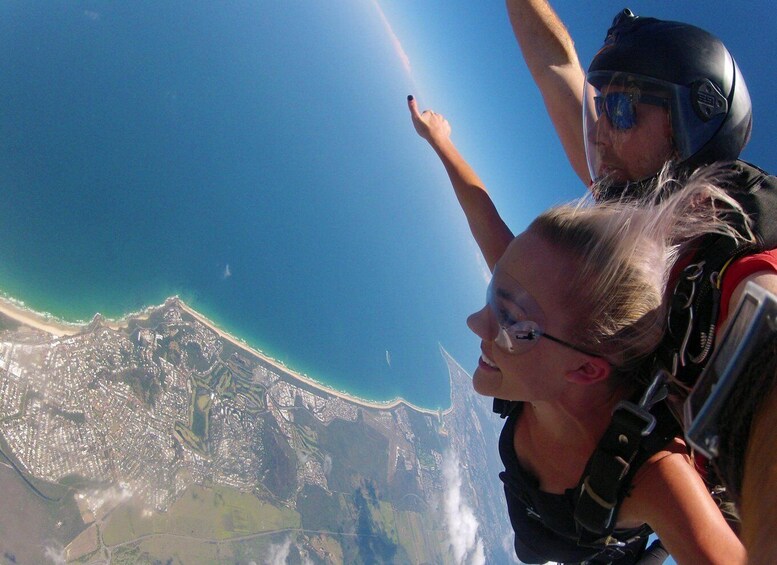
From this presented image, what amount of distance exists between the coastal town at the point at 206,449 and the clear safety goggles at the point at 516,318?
39.3ft

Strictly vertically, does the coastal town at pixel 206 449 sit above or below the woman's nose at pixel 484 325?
below

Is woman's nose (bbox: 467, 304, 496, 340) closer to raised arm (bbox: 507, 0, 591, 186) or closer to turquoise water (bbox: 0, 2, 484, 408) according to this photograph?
raised arm (bbox: 507, 0, 591, 186)

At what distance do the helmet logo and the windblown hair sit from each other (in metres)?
0.28

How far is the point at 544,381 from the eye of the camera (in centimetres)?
106

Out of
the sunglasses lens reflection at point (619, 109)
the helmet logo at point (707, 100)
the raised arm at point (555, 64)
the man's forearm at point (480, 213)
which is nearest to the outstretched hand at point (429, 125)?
the man's forearm at point (480, 213)

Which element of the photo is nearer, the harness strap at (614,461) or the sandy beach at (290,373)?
the harness strap at (614,461)

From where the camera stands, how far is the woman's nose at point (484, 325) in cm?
112

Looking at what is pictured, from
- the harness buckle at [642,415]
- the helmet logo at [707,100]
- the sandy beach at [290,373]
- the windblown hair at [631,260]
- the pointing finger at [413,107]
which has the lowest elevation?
the sandy beach at [290,373]

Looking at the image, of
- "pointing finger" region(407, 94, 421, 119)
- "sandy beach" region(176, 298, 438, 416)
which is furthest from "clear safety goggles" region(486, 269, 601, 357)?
"sandy beach" region(176, 298, 438, 416)

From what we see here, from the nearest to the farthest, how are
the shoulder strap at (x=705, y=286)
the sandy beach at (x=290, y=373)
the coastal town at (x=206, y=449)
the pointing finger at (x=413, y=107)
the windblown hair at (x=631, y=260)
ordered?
the shoulder strap at (x=705, y=286) → the windblown hair at (x=631, y=260) → the pointing finger at (x=413, y=107) → the coastal town at (x=206, y=449) → the sandy beach at (x=290, y=373)

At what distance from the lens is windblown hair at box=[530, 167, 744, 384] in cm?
92

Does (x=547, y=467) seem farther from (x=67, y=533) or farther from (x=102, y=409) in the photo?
(x=102, y=409)

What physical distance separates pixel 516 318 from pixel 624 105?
2.33 ft

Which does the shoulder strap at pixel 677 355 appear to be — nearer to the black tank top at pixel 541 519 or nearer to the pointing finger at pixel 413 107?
the black tank top at pixel 541 519
